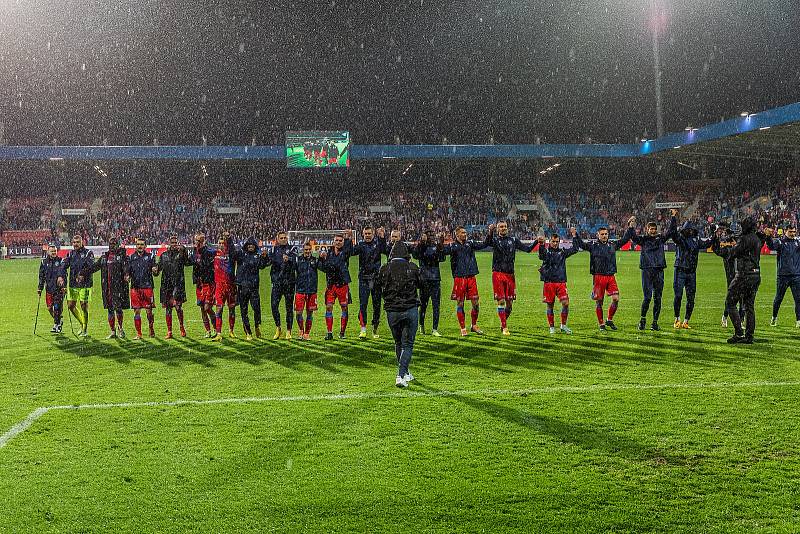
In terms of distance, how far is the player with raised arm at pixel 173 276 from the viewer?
42.7 feet

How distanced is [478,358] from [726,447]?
4.69 m

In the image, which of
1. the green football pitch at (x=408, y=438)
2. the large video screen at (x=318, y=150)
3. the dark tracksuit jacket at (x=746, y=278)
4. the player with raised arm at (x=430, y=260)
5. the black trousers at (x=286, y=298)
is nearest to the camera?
the green football pitch at (x=408, y=438)

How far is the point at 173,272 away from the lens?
13.1 metres

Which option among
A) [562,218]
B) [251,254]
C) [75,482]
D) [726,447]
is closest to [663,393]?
[726,447]

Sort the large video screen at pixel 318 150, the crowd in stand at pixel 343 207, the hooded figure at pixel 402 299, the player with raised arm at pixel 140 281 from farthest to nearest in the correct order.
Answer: the crowd in stand at pixel 343 207 < the large video screen at pixel 318 150 < the player with raised arm at pixel 140 281 < the hooded figure at pixel 402 299

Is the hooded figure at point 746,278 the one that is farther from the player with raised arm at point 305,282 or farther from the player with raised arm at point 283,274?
the player with raised arm at point 283,274

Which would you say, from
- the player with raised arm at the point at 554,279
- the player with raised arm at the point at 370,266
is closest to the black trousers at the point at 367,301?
the player with raised arm at the point at 370,266

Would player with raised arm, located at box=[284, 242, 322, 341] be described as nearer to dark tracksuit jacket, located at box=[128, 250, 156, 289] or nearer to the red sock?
dark tracksuit jacket, located at box=[128, 250, 156, 289]

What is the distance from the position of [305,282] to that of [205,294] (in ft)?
6.23

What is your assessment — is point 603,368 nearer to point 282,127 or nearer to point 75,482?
point 75,482

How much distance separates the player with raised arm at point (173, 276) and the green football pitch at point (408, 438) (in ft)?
5.26

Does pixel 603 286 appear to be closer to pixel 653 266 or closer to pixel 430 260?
pixel 653 266

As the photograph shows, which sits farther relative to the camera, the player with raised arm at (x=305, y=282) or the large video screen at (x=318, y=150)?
the large video screen at (x=318, y=150)

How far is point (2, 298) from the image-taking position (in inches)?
804
